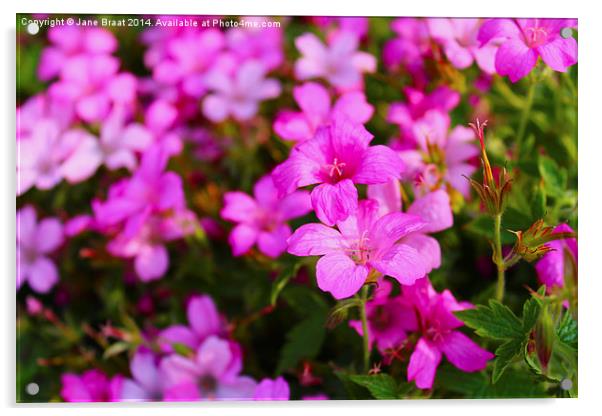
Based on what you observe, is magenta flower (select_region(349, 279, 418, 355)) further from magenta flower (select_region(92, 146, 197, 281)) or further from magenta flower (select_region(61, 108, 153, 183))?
magenta flower (select_region(61, 108, 153, 183))

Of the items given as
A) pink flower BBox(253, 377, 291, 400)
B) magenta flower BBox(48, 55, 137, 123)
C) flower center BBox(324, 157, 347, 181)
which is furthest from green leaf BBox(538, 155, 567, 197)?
magenta flower BBox(48, 55, 137, 123)

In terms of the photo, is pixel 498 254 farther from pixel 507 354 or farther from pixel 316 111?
pixel 316 111

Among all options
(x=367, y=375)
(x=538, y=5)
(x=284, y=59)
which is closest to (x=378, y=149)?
(x=367, y=375)

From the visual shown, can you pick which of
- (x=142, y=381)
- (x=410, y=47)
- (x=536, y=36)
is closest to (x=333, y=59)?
(x=410, y=47)

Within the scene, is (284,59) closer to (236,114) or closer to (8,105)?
(236,114)

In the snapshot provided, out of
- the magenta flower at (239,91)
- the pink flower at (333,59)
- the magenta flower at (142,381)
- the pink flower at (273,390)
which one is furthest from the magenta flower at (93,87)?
the pink flower at (273,390)

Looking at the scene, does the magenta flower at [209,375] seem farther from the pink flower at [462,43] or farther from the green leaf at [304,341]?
the pink flower at [462,43]

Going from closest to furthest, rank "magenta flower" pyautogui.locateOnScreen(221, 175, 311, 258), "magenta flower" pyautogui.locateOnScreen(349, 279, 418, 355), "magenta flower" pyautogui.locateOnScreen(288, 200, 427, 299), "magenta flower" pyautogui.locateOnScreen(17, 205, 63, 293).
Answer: "magenta flower" pyautogui.locateOnScreen(288, 200, 427, 299)
"magenta flower" pyautogui.locateOnScreen(349, 279, 418, 355)
"magenta flower" pyautogui.locateOnScreen(221, 175, 311, 258)
"magenta flower" pyautogui.locateOnScreen(17, 205, 63, 293)
